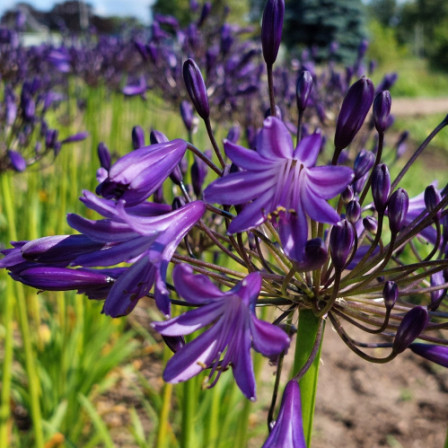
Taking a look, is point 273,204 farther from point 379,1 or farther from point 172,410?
point 379,1

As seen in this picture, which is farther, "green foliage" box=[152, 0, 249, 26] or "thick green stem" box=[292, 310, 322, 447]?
"green foliage" box=[152, 0, 249, 26]

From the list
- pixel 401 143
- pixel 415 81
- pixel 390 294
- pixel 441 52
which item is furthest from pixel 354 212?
pixel 441 52

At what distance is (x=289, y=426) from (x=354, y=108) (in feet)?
2.10

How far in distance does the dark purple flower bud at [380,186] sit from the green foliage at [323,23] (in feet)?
85.2

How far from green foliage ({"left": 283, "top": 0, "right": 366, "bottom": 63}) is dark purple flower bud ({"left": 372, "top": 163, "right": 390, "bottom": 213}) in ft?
85.2

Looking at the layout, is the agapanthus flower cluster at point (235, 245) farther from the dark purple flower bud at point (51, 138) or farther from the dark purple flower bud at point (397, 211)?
the dark purple flower bud at point (51, 138)

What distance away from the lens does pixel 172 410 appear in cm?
386

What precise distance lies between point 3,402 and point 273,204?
200cm

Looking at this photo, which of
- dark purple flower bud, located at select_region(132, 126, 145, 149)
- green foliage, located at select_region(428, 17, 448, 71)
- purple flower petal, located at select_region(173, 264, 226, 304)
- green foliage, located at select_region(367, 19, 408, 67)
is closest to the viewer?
purple flower petal, located at select_region(173, 264, 226, 304)

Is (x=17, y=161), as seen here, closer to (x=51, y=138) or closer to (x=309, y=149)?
(x=51, y=138)

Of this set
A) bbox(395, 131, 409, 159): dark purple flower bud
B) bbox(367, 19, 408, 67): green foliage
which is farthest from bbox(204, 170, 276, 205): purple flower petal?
bbox(367, 19, 408, 67): green foliage

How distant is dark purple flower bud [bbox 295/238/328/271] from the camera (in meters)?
0.88

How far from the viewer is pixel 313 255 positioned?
88 cm

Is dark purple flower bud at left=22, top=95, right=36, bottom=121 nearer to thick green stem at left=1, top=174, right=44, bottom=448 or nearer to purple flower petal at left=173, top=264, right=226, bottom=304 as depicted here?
thick green stem at left=1, top=174, right=44, bottom=448
